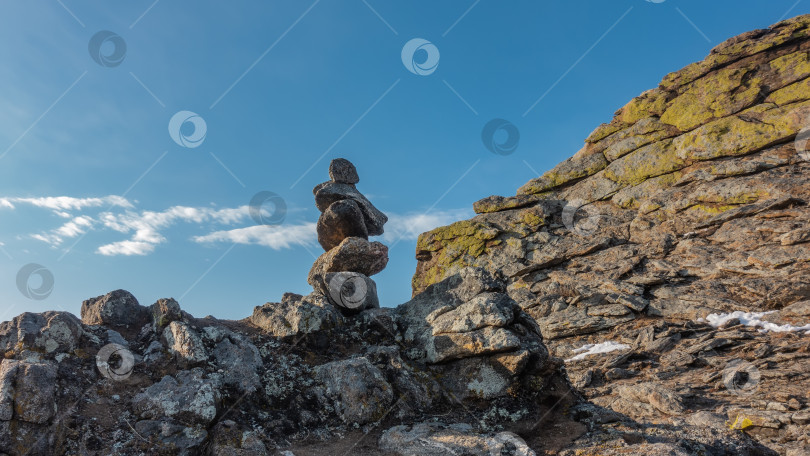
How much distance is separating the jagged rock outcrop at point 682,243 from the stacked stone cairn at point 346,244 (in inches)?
456

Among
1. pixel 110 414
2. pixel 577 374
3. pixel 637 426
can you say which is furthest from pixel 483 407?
pixel 577 374

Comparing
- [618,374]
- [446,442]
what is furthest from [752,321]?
[446,442]

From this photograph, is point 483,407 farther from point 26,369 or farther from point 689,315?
point 689,315

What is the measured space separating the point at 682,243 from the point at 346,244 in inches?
1183

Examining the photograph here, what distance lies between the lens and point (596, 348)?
28062 millimetres

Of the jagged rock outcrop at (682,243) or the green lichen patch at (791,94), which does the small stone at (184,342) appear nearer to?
the jagged rock outcrop at (682,243)

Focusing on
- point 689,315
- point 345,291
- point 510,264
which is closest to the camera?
point 345,291

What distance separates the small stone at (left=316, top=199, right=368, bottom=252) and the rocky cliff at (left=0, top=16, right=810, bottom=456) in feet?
0.33

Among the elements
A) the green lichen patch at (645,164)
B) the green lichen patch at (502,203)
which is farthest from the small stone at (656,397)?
the green lichen patch at (645,164)

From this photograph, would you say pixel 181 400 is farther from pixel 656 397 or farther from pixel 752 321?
pixel 752 321

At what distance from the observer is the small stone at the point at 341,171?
20.6 m

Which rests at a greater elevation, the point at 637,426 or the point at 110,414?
the point at 110,414

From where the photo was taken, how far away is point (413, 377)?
1167cm

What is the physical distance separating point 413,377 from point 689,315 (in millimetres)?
25571
